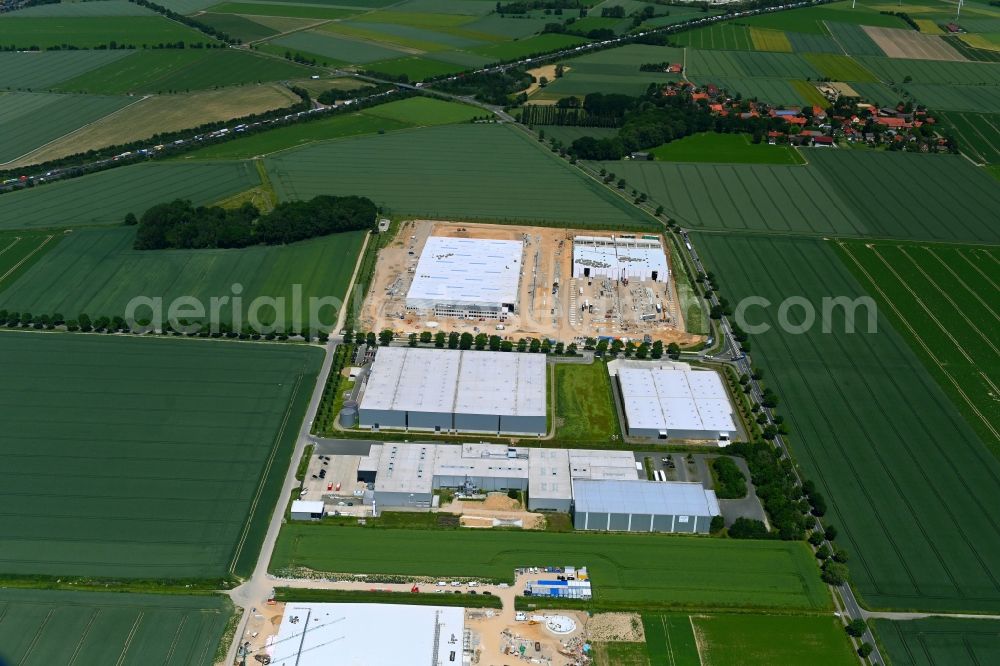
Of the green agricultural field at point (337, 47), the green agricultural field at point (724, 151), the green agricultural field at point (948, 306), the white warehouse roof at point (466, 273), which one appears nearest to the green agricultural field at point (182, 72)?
the green agricultural field at point (337, 47)

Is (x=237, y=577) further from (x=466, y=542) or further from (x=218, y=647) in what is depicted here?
(x=466, y=542)

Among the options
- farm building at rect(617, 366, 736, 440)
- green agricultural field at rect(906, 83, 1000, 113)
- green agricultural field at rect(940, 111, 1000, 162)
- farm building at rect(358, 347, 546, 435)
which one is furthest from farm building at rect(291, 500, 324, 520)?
green agricultural field at rect(906, 83, 1000, 113)

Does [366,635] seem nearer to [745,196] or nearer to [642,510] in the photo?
[642,510]

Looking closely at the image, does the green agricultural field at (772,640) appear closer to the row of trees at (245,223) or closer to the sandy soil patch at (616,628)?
the sandy soil patch at (616,628)

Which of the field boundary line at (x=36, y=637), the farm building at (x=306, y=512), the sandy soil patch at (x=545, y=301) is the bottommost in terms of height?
the field boundary line at (x=36, y=637)

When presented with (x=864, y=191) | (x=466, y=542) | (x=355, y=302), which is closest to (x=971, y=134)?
(x=864, y=191)

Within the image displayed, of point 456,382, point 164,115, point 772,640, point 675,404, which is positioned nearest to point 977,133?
point 675,404
